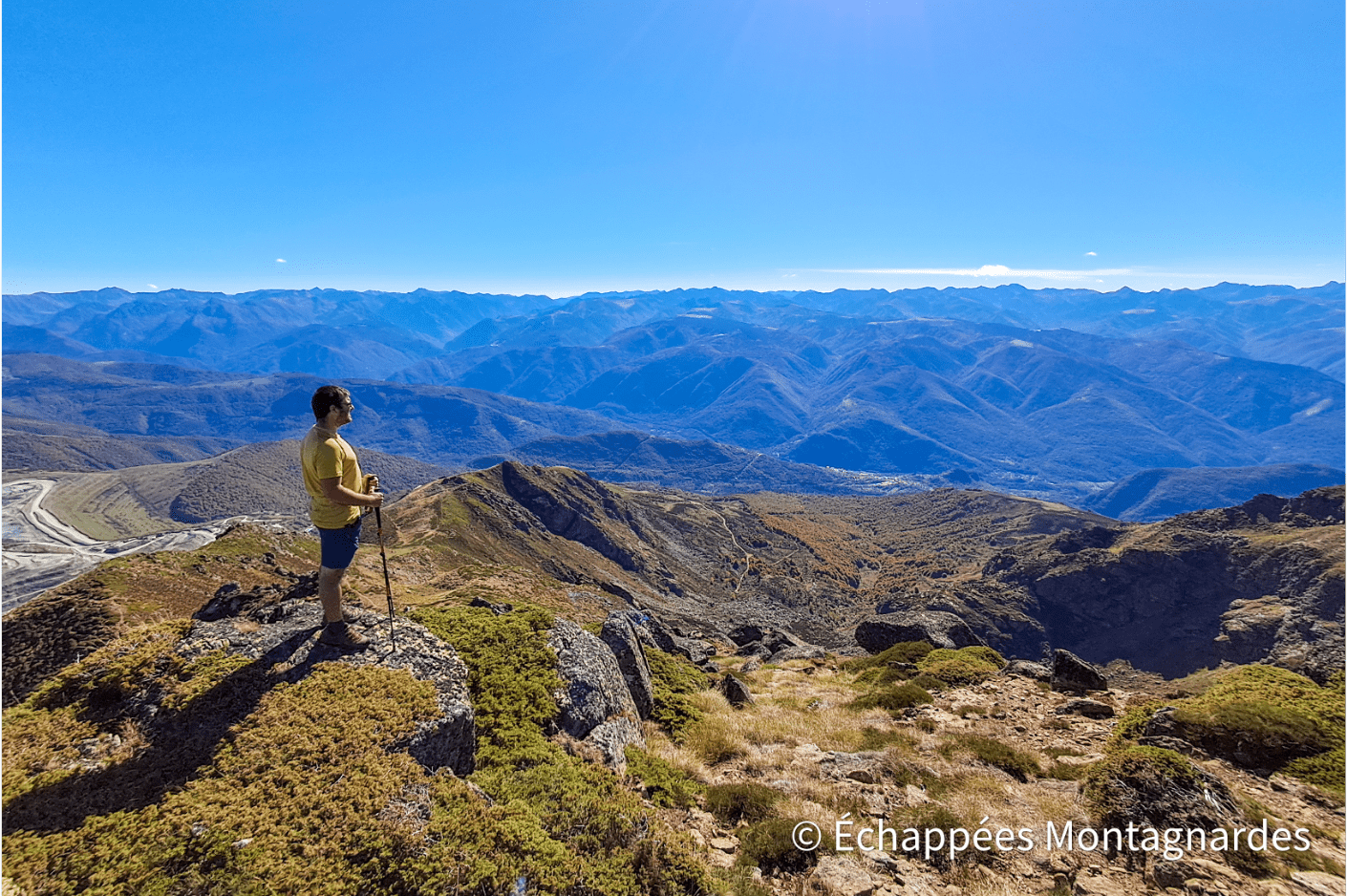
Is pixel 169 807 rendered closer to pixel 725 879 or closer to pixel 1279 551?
pixel 725 879

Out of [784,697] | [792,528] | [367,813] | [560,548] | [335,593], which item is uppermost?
[335,593]

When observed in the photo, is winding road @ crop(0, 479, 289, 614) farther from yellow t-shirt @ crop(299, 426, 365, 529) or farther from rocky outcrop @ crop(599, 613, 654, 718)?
yellow t-shirt @ crop(299, 426, 365, 529)

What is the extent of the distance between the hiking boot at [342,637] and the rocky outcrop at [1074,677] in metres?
Answer: 20.1

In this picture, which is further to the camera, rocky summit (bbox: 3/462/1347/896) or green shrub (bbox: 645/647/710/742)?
green shrub (bbox: 645/647/710/742)

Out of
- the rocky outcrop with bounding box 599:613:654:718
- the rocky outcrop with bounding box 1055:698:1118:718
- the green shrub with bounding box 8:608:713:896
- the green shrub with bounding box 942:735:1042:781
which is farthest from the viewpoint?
the rocky outcrop with bounding box 1055:698:1118:718

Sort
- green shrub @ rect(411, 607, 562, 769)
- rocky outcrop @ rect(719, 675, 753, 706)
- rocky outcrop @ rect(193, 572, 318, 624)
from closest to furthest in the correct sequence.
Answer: green shrub @ rect(411, 607, 562, 769)
rocky outcrop @ rect(193, 572, 318, 624)
rocky outcrop @ rect(719, 675, 753, 706)

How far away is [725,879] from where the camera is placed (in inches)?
298

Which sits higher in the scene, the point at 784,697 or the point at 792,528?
the point at 784,697

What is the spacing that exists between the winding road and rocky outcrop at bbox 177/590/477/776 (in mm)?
135651

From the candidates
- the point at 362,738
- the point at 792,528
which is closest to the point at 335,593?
the point at 362,738

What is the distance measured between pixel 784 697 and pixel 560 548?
291 ft

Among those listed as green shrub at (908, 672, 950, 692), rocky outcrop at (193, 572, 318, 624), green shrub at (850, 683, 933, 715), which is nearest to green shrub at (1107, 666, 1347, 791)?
green shrub at (850, 683, 933, 715)

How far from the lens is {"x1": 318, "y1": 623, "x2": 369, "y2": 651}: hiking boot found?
383 inches

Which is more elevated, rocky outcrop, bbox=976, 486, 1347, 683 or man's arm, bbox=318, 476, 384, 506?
man's arm, bbox=318, 476, 384, 506
